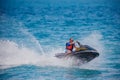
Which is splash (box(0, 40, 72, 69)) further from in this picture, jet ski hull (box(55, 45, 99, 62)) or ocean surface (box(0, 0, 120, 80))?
jet ski hull (box(55, 45, 99, 62))

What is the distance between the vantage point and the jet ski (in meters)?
9.30

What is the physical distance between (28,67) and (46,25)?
56.2 inches

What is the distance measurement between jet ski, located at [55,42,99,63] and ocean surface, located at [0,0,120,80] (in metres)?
0.14

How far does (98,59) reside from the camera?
374 inches

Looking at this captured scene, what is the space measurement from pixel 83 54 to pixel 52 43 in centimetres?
103

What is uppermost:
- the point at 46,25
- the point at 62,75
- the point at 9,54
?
the point at 46,25

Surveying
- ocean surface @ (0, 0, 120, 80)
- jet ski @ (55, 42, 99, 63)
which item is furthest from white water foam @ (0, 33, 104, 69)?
jet ski @ (55, 42, 99, 63)

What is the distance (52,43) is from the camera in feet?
32.8

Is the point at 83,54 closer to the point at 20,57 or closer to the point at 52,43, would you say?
the point at 52,43

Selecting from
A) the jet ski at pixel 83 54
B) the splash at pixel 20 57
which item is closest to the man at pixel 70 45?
the jet ski at pixel 83 54

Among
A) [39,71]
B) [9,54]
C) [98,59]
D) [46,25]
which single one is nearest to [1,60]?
[9,54]

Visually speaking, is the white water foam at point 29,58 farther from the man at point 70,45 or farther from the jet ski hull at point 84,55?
the man at point 70,45

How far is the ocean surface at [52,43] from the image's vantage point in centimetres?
917

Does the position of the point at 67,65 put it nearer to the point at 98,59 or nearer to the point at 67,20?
the point at 98,59
